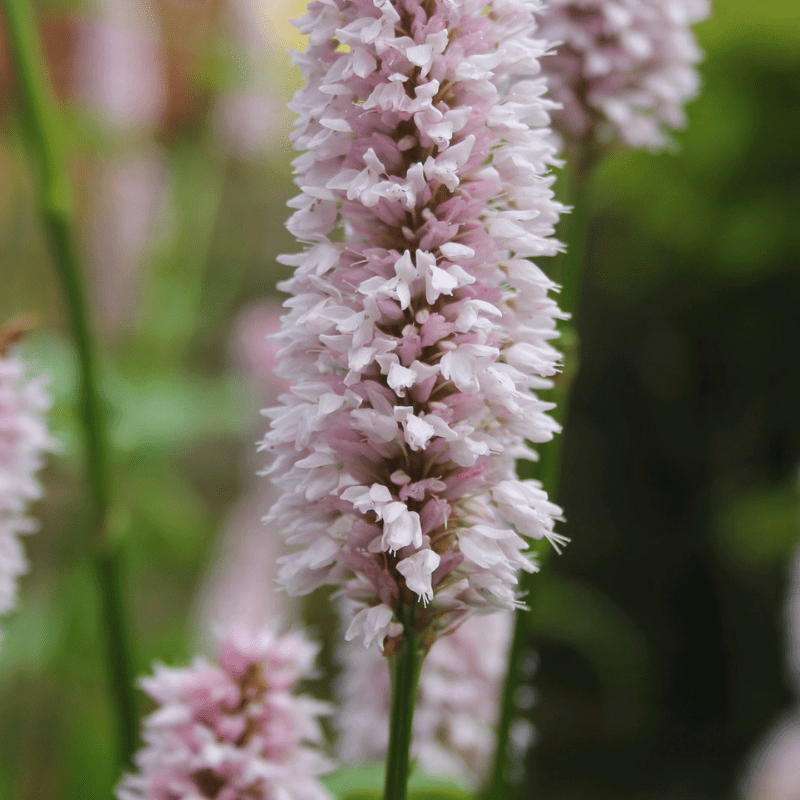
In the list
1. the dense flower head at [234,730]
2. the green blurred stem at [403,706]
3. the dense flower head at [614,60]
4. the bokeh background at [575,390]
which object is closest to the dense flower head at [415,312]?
the green blurred stem at [403,706]

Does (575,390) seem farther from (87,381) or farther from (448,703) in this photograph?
(87,381)

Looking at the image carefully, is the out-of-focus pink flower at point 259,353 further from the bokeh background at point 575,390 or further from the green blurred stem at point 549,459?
the green blurred stem at point 549,459

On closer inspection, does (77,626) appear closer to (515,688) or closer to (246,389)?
(246,389)

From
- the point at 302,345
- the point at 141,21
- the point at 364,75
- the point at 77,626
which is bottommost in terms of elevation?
the point at 77,626

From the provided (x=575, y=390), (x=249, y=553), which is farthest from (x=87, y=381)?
(x=575, y=390)

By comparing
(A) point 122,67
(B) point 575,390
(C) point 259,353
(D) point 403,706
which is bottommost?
(D) point 403,706

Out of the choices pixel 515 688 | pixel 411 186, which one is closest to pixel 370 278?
pixel 411 186
